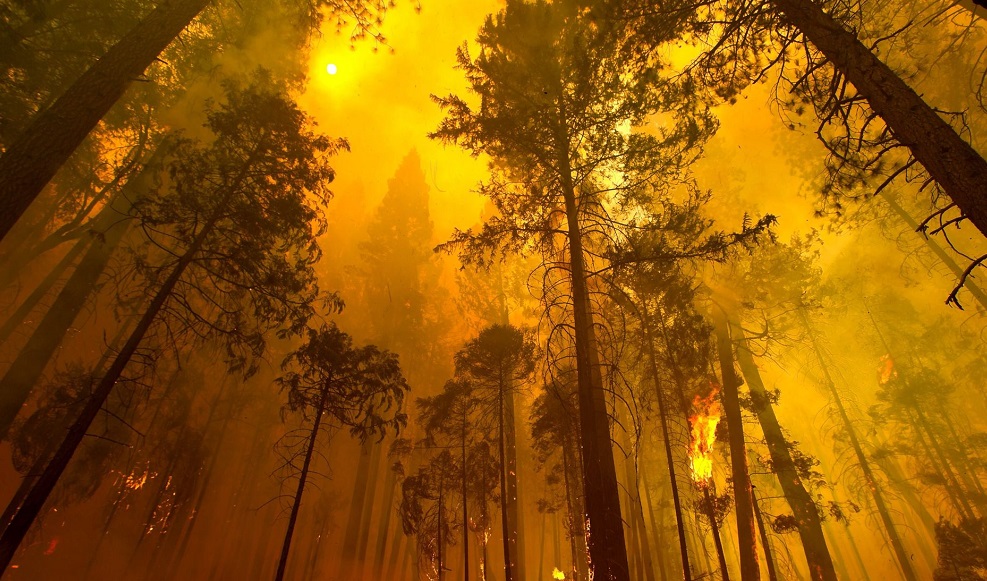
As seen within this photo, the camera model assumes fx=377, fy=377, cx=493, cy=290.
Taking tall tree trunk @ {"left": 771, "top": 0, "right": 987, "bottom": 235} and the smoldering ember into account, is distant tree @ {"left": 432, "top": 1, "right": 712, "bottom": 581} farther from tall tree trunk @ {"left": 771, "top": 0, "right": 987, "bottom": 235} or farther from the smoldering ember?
tall tree trunk @ {"left": 771, "top": 0, "right": 987, "bottom": 235}

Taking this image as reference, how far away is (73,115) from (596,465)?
8891 millimetres

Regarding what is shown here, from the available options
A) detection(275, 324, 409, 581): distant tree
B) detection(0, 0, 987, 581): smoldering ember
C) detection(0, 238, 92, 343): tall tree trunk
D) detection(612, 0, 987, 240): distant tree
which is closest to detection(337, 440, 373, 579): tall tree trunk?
detection(0, 0, 987, 581): smoldering ember

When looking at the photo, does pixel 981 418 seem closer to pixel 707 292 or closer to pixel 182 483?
pixel 707 292

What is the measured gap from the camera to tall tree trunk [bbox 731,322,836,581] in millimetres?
11352

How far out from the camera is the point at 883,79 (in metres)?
3.74

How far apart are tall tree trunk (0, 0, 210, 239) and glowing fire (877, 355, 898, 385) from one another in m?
37.4

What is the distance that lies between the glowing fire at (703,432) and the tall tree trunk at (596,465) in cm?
748

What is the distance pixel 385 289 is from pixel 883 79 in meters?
27.7

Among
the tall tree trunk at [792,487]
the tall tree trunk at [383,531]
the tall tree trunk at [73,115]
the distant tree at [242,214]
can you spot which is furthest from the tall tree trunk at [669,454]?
the tall tree trunk at [383,531]

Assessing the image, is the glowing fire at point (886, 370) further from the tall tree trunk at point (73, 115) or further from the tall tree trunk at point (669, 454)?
the tall tree trunk at point (73, 115)

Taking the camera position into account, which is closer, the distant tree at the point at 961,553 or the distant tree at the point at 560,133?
the distant tree at the point at 560,133

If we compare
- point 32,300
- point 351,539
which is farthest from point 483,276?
point 32,300

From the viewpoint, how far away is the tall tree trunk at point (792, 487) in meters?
11.4

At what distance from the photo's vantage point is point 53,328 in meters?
11.2
